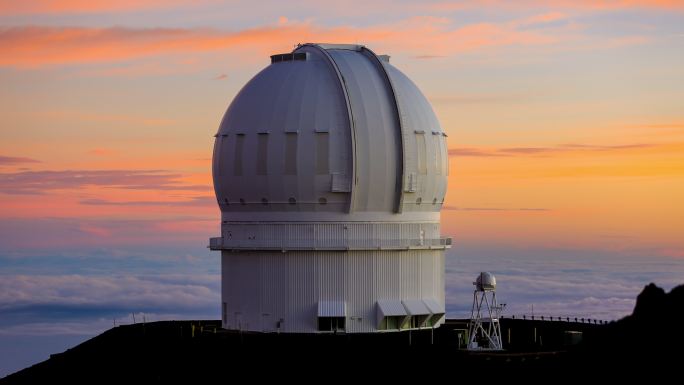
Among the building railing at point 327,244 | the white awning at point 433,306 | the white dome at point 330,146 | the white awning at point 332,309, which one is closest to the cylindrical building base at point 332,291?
the white awning at point 332,309

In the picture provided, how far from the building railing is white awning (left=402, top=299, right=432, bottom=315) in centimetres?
289

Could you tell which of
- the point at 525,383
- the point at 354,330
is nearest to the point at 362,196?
the point at 354,330

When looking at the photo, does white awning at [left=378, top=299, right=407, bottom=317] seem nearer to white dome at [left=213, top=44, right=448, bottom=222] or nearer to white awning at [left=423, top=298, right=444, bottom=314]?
white awning at [left=423, top=298, right=444, bottom=314]

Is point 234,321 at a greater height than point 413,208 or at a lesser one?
lesser

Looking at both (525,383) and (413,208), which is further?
(413,208)

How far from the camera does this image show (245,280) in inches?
3364

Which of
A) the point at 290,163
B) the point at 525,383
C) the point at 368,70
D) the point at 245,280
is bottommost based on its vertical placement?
the point at 525,383

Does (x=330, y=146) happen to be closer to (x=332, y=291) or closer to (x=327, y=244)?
(x=327, y=244)

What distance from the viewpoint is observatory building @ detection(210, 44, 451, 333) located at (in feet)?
273

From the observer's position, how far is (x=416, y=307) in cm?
8512

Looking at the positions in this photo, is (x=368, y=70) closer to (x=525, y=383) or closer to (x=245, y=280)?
(x=245, y=280)

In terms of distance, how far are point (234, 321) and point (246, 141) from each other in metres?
9.83

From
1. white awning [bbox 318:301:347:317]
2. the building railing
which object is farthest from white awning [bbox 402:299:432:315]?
white awning [bbox 318:301:347:317]

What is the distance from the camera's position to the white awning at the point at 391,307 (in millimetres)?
83688
